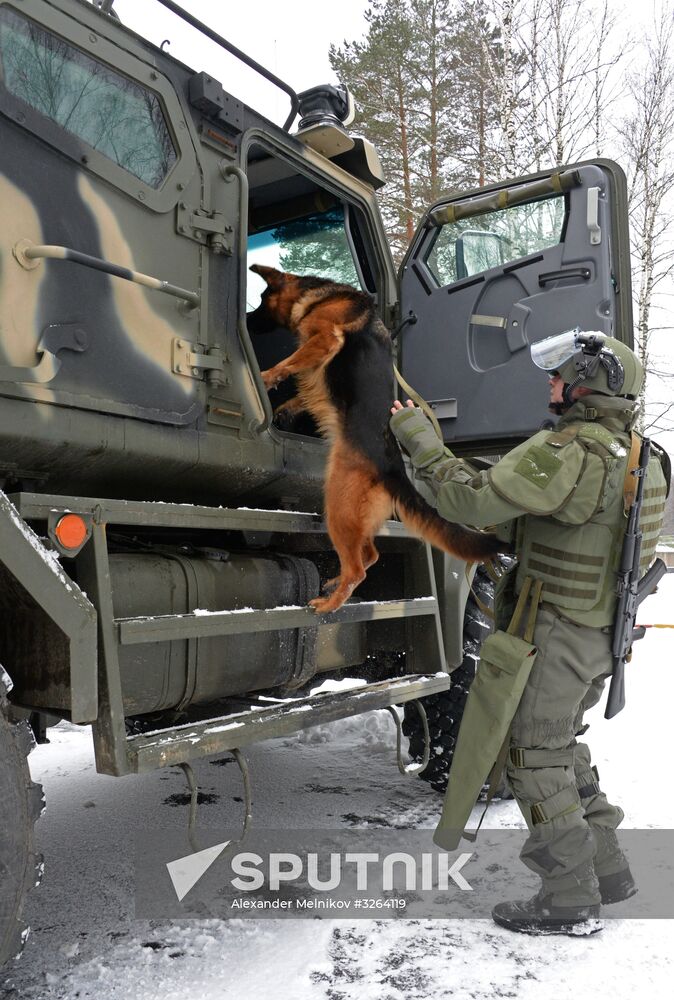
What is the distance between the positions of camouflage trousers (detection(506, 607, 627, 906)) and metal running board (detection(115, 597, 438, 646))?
63cm

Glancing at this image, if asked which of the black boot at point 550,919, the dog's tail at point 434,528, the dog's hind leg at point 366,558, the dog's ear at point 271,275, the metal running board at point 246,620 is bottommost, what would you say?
the black boot at point 550,919

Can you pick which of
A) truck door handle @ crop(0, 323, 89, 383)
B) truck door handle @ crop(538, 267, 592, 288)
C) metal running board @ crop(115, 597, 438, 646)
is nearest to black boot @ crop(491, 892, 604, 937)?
metal running board @ crop(115, 597, 438, 646)

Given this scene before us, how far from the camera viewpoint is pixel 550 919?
262 centimetres

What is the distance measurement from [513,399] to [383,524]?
2.99 ft

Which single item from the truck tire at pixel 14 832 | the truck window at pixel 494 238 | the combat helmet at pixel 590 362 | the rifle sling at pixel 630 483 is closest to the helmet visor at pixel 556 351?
the combat helmet at pixel 590 362

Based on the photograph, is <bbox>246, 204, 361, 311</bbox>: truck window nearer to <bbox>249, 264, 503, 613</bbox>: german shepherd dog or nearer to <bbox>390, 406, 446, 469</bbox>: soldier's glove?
<bbox>249, 264, 503, 613</bbox>: german shepherd dog

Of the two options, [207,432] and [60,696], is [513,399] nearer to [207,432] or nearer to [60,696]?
[207,432]

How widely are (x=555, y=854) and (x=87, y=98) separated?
281cm

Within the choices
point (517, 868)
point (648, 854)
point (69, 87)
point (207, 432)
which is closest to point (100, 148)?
point (69, 87)

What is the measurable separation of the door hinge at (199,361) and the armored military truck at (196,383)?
10 millimetres

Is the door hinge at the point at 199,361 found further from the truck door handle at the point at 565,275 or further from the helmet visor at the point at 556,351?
the truck door handle at the point at 565,275

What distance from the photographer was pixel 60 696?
199 centimetres

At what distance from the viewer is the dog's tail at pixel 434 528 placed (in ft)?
9.88

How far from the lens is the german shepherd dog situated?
2992 millimetres
